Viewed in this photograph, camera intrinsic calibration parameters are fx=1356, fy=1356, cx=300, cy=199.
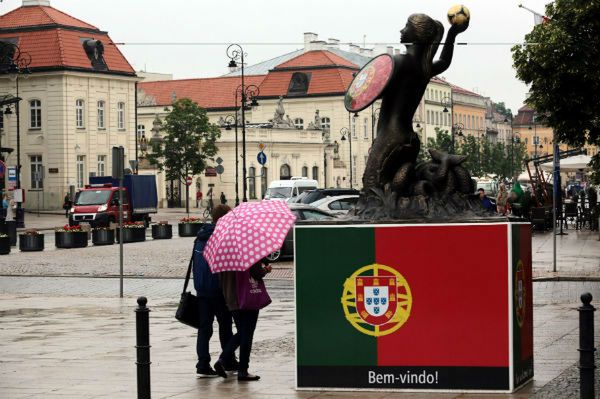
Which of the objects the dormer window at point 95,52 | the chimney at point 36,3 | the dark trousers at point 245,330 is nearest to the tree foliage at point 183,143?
the dormer window at point 95,52

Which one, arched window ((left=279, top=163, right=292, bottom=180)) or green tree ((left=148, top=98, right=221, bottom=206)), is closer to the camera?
green tree ((left=148, top=98, right=221, bottom=206))

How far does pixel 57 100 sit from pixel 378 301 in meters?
77.1

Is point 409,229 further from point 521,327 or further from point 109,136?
point 109,136

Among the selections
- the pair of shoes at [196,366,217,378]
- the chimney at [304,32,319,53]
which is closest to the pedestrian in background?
the pair of shoes at [196,366,217,378]

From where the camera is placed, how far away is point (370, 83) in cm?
1268

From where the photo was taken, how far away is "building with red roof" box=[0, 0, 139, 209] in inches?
3374

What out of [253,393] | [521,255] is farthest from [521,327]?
[253,393]

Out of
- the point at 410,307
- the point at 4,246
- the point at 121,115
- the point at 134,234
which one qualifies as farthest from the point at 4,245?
the point at 121,115

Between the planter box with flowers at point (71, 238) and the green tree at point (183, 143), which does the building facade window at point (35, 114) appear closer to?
the green tree at point (183, 143)

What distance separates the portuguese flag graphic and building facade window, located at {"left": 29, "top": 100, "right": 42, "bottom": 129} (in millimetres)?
77570

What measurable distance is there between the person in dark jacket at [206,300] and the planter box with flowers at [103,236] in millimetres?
29561

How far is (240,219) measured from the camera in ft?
39.8

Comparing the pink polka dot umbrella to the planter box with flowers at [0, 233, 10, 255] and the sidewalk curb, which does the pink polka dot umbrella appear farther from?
the planter box with flowers at [0, 233, 10, 255]

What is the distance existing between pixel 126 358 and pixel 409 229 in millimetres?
4150
